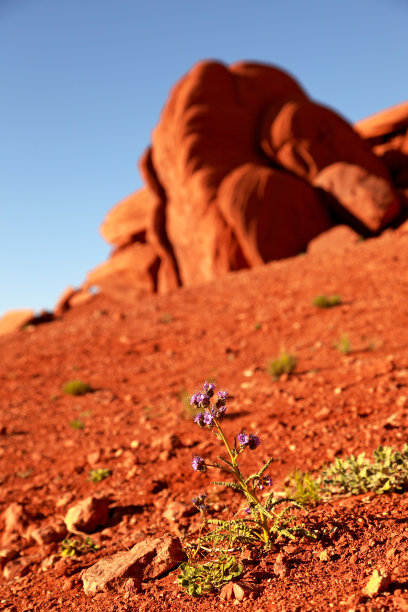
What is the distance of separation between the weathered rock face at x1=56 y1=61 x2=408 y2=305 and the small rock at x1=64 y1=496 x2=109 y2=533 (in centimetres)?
1918

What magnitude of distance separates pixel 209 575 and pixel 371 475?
145 centimetres

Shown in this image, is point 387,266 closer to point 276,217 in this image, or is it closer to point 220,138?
point 276,217

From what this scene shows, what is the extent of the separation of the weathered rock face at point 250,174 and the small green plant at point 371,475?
19.4m

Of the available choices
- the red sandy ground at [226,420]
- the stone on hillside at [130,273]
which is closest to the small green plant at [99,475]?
the red sandy ground at [226,420]

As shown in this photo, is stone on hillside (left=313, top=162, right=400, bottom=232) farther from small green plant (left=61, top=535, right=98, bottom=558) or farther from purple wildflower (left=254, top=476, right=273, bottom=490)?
purple wildflower (left=254, top=476, right=273, bottom=490)

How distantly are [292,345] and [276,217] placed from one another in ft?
49.5

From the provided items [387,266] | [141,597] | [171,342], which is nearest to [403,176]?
[387,266]

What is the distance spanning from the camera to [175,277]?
28.1 m

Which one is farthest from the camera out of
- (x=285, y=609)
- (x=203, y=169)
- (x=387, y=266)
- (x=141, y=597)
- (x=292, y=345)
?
(x=203, y=169)

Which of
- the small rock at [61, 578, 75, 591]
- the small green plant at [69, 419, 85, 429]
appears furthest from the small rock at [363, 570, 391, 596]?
the small green plant at [69, 419, 85, 429]

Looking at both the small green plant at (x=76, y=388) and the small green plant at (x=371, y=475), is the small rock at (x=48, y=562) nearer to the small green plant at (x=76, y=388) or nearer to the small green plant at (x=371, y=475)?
the small green plant at (x=371, y=475)

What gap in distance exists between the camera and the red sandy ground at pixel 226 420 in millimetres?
2645

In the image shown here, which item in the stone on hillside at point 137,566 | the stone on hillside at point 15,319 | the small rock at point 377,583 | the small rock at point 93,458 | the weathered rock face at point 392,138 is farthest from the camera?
the weathered rock face at point 392,138

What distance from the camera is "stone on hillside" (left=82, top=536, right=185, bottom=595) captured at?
2867mm
